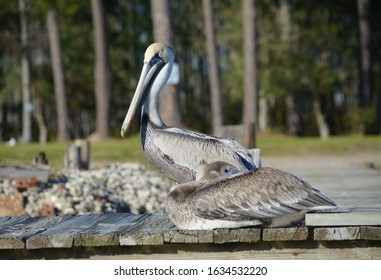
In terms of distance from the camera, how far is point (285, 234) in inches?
200

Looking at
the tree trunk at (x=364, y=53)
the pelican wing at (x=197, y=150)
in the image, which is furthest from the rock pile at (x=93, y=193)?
the tree trunk at (x=364, y=53)

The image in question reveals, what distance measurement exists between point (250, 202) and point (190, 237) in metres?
0.44

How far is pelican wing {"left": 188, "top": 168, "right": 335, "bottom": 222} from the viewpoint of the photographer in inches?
198

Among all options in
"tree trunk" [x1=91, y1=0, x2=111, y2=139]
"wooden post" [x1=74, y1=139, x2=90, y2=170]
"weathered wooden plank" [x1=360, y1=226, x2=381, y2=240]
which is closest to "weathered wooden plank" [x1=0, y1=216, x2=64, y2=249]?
"weathered wooden plank" [x1=360, y1=226, x2=381, y2=240]

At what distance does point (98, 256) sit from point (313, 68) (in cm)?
2878

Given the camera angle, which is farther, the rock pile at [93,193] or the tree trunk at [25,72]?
the tree trunk at [25,72]

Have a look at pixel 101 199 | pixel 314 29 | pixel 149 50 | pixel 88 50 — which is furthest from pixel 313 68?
pixel 149 50

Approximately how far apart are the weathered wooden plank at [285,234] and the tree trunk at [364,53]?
28.4 meters

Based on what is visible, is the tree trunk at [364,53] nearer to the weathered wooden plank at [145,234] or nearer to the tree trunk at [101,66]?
the tree trunk at [101,66]

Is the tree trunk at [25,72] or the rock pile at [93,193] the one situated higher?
the tree trunk at [25,72]

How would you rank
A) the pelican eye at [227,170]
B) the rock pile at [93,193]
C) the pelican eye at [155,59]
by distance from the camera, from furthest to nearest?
1. the rock pile at [93,193]
2. the pelican eye at [155,59]
3. the pelican eye at [227,170]

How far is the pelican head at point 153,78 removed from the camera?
6.43 meters

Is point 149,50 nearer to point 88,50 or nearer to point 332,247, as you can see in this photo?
point 332,247

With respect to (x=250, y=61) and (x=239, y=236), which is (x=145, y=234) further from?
(x=250, y=61)
